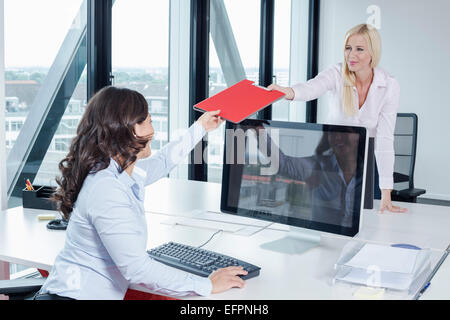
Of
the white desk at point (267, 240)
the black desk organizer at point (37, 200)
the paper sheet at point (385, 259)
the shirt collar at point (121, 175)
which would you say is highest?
the shirt collar at point (121, 175)

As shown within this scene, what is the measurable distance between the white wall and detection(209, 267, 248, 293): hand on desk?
15.1 feet

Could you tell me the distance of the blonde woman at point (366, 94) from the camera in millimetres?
2291

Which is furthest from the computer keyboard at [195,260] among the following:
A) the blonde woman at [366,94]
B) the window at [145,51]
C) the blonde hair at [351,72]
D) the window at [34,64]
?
the window at [145,51]

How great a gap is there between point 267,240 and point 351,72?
1047 millimetres

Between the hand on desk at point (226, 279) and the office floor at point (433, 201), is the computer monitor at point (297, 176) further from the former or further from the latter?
the office floor at point (433, 201)

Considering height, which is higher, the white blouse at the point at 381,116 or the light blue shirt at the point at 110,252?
the white blouse at the point at 381,116

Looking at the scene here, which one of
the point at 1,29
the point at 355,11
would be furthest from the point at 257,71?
the point at 1,29

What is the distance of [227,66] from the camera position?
14.4 feet

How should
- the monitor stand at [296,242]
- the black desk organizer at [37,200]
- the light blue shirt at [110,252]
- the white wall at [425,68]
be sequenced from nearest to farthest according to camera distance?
the light blue shirt at [110,252] < the monitor stand at [296,242] < the black desk organizer at [37,200] < the white wall at [425,68]

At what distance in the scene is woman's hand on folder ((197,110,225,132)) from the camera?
1.81 metres

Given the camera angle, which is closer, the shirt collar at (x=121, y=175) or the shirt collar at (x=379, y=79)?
the shirt collar at (x=121, y=175)

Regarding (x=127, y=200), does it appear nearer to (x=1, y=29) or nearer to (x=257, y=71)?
(x=1, y=29)

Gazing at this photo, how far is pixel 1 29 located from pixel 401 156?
260 centimetres

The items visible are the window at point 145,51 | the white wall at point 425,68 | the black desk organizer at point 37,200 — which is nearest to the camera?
the black desk organizer at point 37,200
